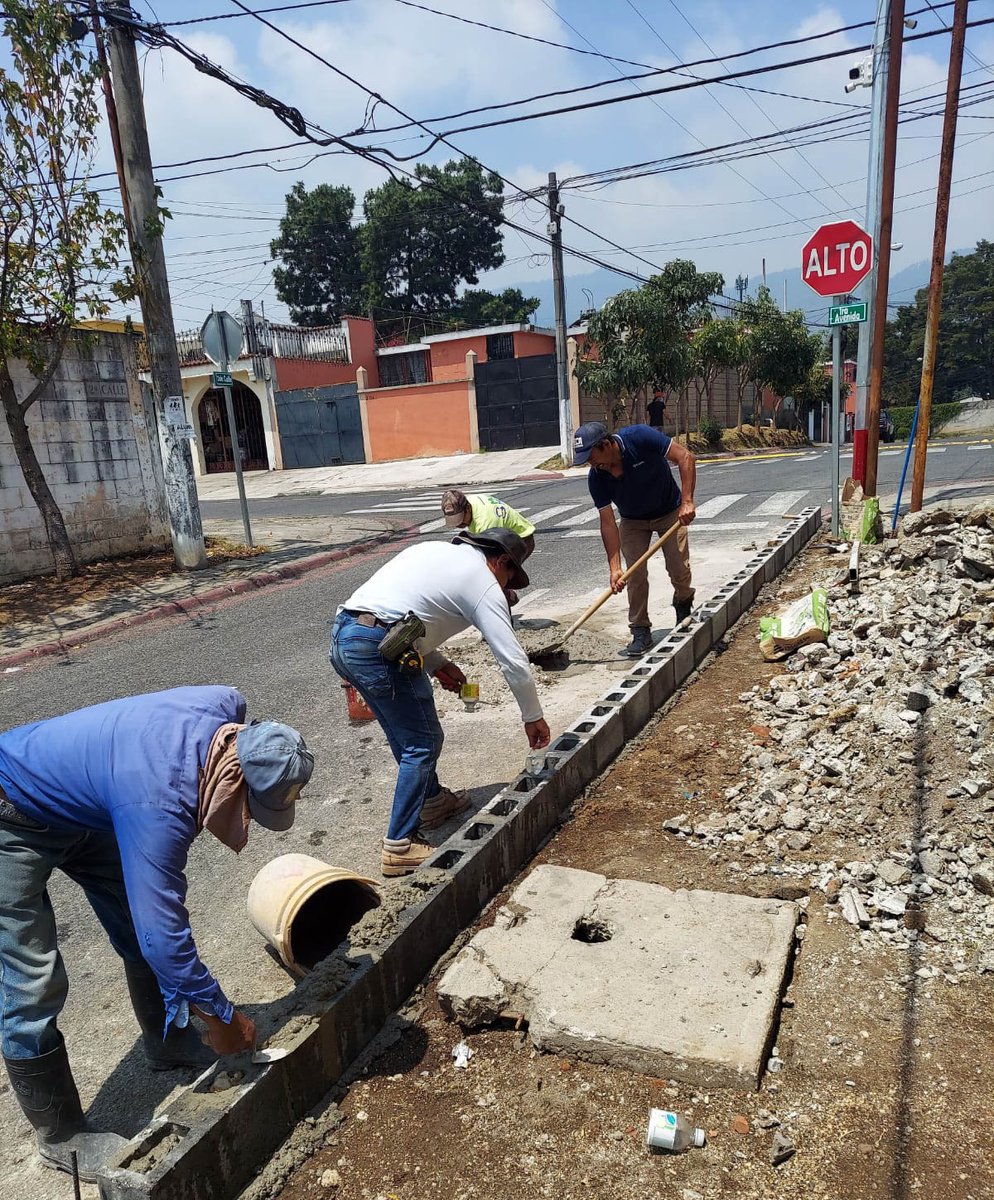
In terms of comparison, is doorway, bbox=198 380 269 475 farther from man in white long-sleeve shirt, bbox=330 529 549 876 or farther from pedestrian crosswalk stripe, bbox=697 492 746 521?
man in white long-sleeve shirt, bbox=330 529 549 876

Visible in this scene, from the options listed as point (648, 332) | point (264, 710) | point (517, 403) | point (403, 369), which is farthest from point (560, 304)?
point (264, 710)

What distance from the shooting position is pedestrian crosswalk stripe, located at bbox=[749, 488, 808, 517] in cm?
1210

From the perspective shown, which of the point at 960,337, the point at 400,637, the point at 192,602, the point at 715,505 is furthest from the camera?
the point at 960,337

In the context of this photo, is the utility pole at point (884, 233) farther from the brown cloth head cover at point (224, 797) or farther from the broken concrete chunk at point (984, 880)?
the brown cloth head cover at point (224, 797)

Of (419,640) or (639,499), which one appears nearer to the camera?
(419,640)

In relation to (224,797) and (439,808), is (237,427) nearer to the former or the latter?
(439,808)

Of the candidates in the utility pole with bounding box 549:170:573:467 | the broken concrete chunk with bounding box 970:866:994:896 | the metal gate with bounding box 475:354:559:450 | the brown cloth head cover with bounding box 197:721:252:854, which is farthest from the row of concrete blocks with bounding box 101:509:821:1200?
the metal gate with bounding box 475:354:559:450

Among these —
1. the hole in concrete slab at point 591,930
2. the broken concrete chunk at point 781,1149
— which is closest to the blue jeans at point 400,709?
the hole in concrete slab at point 591,930

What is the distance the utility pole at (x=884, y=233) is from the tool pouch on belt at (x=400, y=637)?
26.9 feet

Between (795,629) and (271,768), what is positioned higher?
(271,768)

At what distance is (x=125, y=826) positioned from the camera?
2137mm

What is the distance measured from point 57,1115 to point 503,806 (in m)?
1.87

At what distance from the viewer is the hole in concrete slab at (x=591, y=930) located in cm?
298

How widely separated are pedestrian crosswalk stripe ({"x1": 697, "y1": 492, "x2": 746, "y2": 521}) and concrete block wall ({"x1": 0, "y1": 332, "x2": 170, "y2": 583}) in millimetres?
7446
